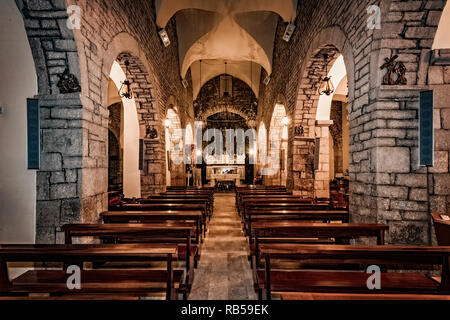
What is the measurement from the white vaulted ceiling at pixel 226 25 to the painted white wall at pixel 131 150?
8.57 ft

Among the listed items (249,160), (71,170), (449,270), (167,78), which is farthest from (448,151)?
(249,160)

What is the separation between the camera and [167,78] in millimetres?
8648

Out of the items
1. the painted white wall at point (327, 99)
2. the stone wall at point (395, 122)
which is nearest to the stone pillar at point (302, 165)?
the painted white wall at point (327, 99)

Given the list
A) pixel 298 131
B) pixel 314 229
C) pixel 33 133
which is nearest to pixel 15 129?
pixel 33 133

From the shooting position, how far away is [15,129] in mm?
3508

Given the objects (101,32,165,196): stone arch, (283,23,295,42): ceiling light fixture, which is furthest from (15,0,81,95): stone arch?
(283,23,295,42): ceiling light fixture

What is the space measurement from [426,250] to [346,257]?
597 mm

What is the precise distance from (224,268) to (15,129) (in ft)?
11.0

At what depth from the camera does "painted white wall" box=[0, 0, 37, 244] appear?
3.37 m

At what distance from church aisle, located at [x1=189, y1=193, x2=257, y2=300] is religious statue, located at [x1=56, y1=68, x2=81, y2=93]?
9.29 feet

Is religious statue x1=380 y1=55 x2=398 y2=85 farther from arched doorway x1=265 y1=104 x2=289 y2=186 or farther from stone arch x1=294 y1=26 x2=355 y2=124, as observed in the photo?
arched doorway x1=265 y1=104 x2=289 y2=186

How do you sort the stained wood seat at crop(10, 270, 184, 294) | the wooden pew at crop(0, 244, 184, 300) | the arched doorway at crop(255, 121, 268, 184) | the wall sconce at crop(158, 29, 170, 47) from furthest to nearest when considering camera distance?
the arched doorway at crop(255, 121, 268, 184)
the wall sconce at crop(158, 29, 170, 47)
the stained wood seat at crop(10, 270, 184, 294)
the wooden pew at crop(0, 244, 184, 300)

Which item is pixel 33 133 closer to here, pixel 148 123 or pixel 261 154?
pixel 148 123
